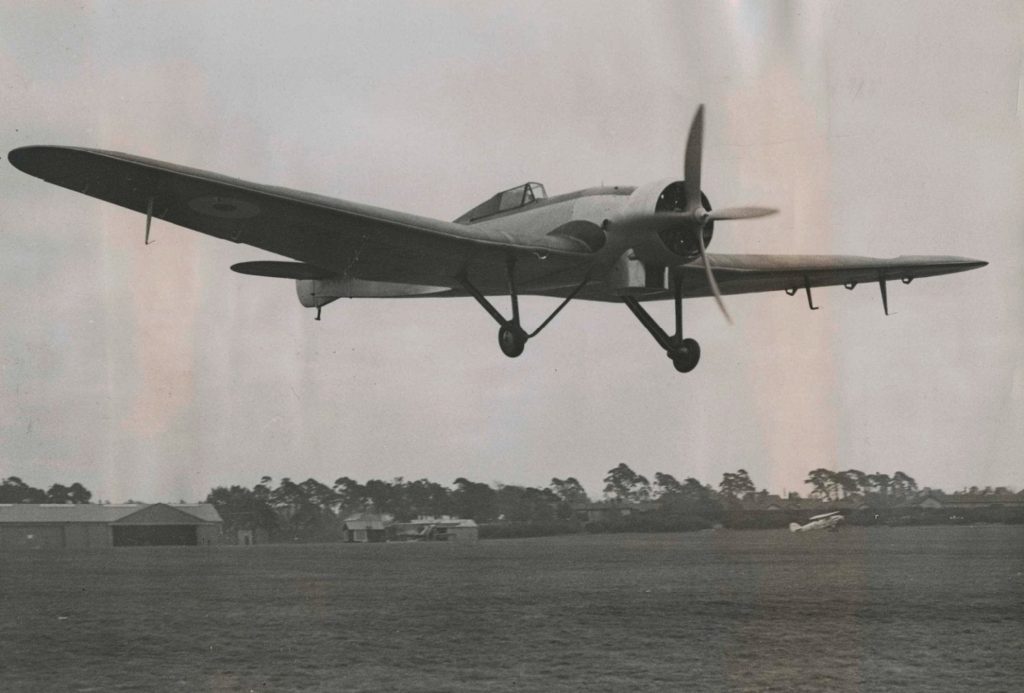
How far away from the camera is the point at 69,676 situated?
23.8 meters

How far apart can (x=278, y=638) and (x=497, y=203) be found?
1664 centimetres

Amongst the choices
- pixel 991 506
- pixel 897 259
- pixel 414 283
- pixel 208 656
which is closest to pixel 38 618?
pixel 208 656

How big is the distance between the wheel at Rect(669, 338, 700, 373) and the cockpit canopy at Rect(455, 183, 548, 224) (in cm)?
342

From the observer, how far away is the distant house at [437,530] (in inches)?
2250

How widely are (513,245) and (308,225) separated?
3190mm

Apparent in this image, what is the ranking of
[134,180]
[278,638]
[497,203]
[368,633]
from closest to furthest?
[134,180] < [497,203] < [278,638] < [368,633]

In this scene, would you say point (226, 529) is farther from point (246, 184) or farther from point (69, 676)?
point (246, 184)

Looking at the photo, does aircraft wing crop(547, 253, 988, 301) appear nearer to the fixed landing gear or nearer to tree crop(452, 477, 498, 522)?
the fixed landing gear

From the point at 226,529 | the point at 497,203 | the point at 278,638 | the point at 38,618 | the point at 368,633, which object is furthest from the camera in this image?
the point at 226,529

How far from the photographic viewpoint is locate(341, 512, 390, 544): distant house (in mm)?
52994

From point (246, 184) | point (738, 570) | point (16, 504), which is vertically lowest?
point (738, 570)

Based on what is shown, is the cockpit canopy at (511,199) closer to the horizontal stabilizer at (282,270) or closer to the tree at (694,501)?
the horizontal stabilizer at (282,270)

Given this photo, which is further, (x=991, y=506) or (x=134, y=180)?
(x=991, y=506)

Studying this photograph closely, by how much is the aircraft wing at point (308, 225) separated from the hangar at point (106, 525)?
1779 inches
